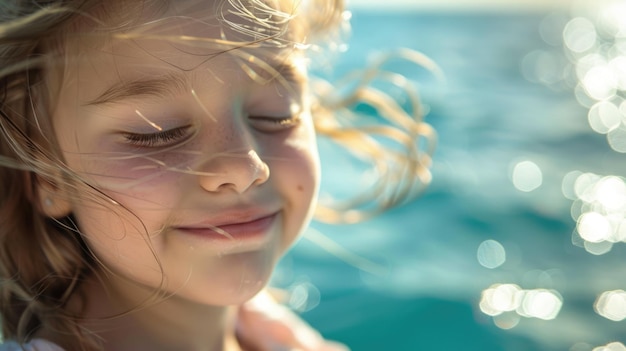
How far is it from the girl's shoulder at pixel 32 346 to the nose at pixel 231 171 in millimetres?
400

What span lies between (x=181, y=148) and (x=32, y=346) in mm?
436

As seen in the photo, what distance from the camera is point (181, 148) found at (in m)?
1.20

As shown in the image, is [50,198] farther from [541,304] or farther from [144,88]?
[541,304]

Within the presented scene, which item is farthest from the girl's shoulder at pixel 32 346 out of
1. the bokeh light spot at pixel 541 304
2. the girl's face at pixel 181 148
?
the bokeh light spot at pixel 541 304

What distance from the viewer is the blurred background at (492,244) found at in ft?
9.05

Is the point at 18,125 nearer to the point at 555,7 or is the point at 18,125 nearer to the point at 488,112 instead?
the point at 488,112

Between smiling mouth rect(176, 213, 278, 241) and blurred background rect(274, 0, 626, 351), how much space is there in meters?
1.34

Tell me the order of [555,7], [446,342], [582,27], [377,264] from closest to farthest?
1. [446,342]
2. [377,264]
3. [582,27]
4. [555,7]

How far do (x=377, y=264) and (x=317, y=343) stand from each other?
131 cm

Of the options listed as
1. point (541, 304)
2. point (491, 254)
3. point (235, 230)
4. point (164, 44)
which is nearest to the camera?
point (164, 44)

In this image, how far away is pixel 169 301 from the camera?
1.47 metres

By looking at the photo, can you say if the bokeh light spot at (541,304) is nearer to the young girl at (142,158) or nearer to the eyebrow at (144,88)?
the young girl at (142,158)

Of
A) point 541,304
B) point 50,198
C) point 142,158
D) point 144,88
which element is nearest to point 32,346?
point 50,198

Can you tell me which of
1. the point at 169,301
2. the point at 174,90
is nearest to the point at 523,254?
the point at 169,301
